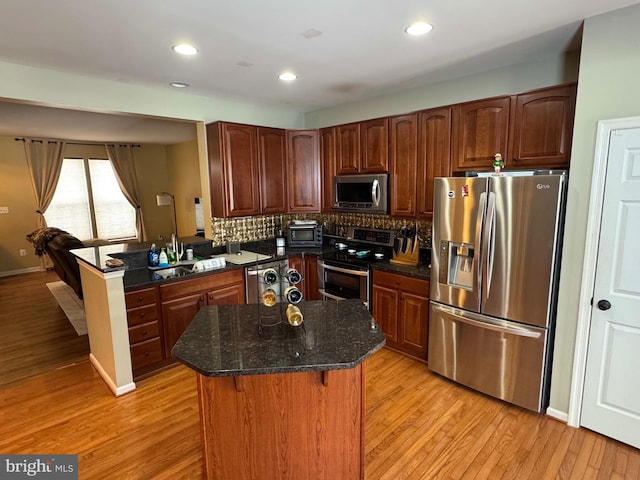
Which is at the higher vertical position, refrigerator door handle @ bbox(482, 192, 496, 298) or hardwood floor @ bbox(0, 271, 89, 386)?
refrigerator door handle @ bbox(482, 192, 496, 298)

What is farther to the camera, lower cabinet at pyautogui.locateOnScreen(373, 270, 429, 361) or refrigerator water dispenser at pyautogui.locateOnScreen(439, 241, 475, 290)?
lower cabinet at pyautogui.locateOnScreen(373, 270, 429, 361)

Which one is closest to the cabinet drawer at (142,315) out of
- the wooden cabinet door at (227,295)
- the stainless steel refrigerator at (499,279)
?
the wooden cabinet door at (227,295)

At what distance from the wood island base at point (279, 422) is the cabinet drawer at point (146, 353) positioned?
167 centimetres

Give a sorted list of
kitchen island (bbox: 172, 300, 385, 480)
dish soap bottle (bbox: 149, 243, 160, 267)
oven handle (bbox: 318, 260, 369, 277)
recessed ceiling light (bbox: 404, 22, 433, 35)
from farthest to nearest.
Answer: oven handle (bbox: 318, 260, 369, 277)
dish soap bottle (bbox: 149, 243, 160, 267)
recessed ceiling light (bbox: 404, 22, 433, 35)
kitchen island (bbox: 172, 300, 385, 480)

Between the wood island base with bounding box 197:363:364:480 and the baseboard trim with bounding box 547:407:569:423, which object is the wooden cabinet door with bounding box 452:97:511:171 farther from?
the wood island base with bounding box 197:363:364:480

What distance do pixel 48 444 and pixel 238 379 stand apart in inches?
68.8

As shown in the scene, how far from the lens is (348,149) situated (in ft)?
13.3

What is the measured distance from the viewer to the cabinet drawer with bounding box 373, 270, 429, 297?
313 centimetres

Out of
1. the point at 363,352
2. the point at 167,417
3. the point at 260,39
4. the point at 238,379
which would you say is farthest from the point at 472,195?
the point at 167,417

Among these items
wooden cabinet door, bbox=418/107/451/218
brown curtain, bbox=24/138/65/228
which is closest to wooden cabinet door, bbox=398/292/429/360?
wooden cabinet door, bbox=418/107/451/218

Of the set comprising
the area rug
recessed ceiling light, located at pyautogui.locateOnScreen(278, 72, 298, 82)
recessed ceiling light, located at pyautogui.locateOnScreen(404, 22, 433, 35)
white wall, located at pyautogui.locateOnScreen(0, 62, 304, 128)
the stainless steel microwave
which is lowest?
the area rug

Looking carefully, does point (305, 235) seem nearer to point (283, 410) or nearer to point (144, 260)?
point (144, 260)

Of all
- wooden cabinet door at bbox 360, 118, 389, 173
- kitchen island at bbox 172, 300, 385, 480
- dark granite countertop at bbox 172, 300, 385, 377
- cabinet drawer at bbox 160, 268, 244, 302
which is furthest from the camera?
A: wooden cabinet door at bbox 360, 118, 389, 173

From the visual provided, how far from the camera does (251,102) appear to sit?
414 centimetres
